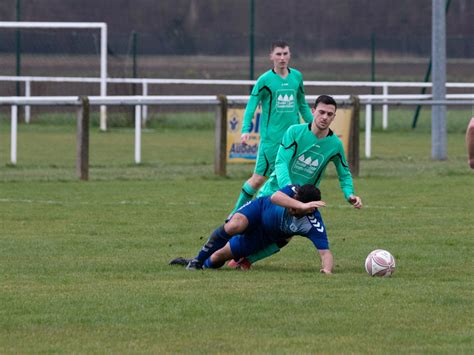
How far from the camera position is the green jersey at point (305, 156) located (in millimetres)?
10250

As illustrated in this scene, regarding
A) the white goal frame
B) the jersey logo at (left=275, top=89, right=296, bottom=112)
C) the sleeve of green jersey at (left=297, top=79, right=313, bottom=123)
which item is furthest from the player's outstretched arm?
the white goal frame

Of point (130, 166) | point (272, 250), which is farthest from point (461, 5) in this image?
point (272, 250)

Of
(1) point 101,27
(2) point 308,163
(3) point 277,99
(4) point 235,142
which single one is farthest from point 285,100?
(1) point 101,27

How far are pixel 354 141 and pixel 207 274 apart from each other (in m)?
9.73

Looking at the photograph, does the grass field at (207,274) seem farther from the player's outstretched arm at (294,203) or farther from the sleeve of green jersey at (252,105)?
the sleeve of green jersey at (252,105)

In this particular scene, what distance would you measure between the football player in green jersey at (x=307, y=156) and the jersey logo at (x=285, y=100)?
3.06 metres

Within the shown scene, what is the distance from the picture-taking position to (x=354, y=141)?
19.4 m

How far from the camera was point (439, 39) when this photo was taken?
21406 millimetres

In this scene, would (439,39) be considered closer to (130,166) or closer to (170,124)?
(130,166)

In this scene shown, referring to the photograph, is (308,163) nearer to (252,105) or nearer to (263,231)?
(263,231)

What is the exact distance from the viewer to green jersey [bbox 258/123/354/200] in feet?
33.6

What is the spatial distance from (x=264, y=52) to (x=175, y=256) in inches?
1028

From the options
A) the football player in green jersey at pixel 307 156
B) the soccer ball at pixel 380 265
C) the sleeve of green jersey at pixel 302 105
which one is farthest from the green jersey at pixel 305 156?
the sleeve of green jersey at pixel 302 105

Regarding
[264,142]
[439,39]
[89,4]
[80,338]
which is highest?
[89,4]
